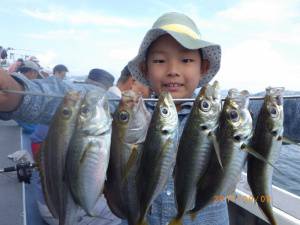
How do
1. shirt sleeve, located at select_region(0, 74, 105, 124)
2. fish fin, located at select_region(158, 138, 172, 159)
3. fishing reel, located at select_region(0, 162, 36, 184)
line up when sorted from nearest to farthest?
fish fin, located at select_region(158, 138, 172, 159)
shirt sleeve, located at select_region(0, 74, 105, 124)
fishing reel, located at select_region(0, 162, 36, 184)

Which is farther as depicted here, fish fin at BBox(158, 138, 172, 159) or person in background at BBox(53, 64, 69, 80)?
person in background at BBox(53, 64, 69, 80)

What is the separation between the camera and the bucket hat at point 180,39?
2.46 meters

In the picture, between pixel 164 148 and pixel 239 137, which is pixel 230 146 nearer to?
pixel 239 137

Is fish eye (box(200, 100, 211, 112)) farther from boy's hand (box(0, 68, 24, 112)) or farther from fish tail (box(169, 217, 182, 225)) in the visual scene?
boy's hand (box(0, 68, 24, 112))

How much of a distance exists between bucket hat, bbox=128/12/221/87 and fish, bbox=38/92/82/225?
85 cm

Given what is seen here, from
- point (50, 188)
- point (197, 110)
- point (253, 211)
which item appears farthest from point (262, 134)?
point (253, 211)

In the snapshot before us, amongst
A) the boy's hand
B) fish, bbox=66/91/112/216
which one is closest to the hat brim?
fish, bbox=66/91/112/216

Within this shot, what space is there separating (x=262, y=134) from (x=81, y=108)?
1.02 meters

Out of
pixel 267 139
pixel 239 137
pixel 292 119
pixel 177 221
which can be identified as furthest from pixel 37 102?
pixel 292 119

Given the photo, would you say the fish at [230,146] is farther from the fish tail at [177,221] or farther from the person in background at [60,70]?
the person in background at [60,70]

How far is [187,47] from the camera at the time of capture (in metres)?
2.38

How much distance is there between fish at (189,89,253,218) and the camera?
6.23 ft

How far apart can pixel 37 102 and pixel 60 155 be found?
434 mm

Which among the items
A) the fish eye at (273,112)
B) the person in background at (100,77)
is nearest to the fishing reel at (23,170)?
the person in background at (100,77)
